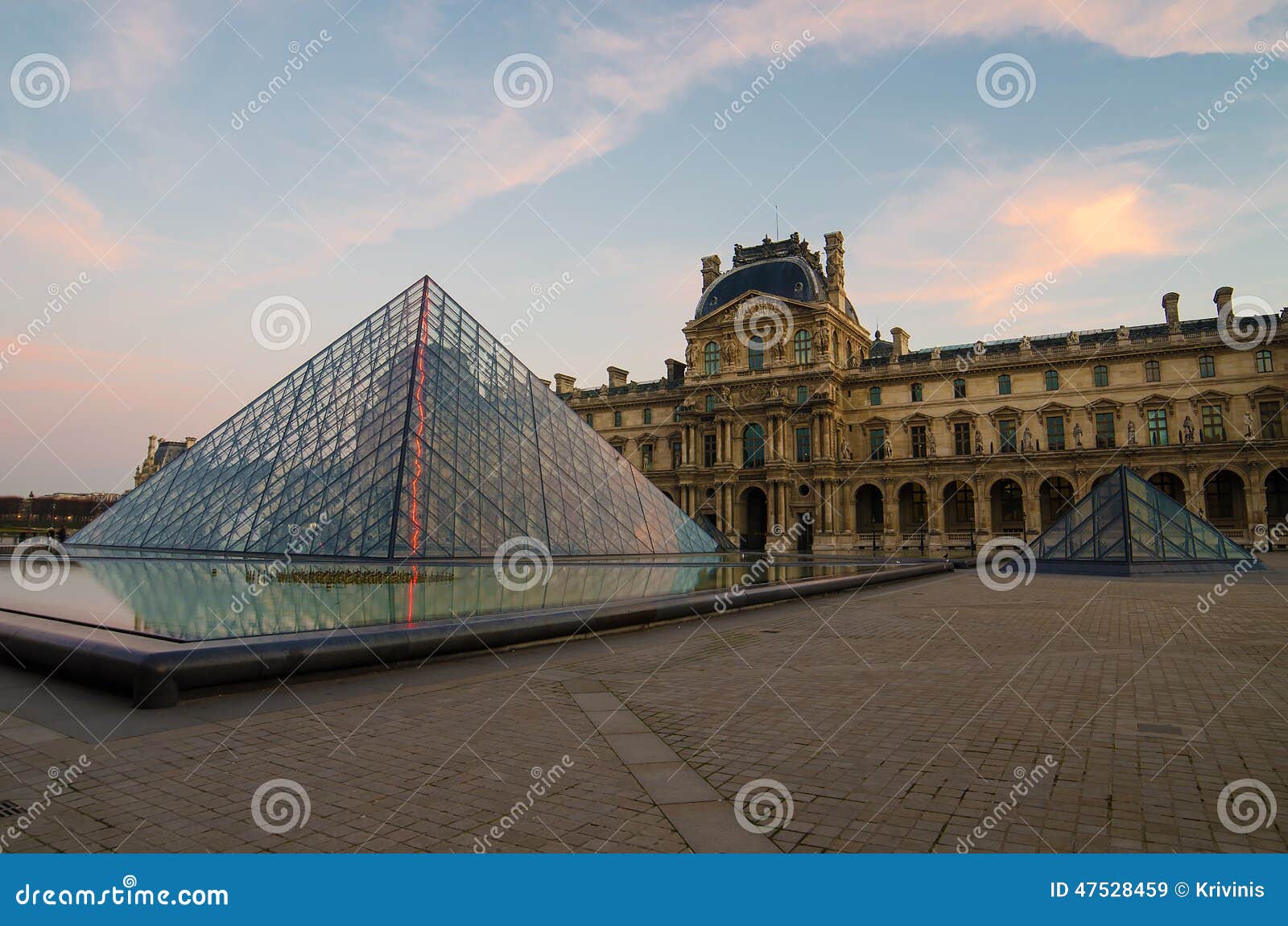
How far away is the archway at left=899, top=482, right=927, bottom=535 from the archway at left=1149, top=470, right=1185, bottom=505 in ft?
38.5

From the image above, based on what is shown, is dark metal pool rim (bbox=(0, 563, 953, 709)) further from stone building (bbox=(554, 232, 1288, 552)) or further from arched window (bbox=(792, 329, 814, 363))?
arched window (bbox=(792, 329, 814, 363))

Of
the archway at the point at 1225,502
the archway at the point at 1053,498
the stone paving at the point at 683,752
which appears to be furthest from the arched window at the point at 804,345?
the stone paving at the point at 683,752

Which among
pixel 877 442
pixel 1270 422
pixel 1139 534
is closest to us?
pixel 1139 534

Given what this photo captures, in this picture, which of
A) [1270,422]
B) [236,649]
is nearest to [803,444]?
[1270,422]

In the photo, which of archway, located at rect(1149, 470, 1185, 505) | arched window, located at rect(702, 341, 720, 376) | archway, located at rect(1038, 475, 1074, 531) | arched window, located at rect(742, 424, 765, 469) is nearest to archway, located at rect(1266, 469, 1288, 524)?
archway, located at rect(1149, 470, 1185, 505)

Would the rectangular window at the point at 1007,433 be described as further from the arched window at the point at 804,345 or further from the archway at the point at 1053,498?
the arched window at the point at 804,345

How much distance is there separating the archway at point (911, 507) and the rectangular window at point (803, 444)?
5922 mm

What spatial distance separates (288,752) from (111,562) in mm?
16474

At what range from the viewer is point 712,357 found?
170 ft

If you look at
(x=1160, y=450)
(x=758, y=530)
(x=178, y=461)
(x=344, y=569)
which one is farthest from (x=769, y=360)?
(x=344, y=569)

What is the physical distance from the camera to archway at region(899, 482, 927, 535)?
46.5 meters

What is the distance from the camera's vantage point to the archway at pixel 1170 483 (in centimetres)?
4025

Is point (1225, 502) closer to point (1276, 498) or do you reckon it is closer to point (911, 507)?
point (1276, 498)

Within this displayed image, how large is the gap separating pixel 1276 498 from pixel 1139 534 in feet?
77.7
